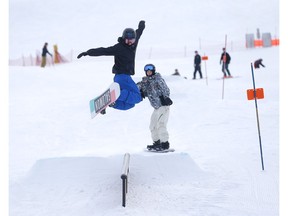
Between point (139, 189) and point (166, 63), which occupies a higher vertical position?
point (166, 63)

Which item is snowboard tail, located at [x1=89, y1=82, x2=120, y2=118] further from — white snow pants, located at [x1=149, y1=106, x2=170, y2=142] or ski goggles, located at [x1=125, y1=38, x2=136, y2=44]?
white snow pants, located at [x1=149, y1=106, x2=170, y2=142]

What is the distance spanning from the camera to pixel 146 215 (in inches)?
244

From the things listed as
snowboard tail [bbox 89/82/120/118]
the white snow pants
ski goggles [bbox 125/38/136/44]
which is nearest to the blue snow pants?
snowboard tail [bbox 89/82/120/118]

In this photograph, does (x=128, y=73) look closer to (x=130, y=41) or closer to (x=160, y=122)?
(x=130, y=41)

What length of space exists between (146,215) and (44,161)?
8.34 feet

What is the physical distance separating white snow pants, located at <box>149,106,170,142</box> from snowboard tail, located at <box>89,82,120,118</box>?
120 cm

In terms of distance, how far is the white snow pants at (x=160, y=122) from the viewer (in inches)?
320

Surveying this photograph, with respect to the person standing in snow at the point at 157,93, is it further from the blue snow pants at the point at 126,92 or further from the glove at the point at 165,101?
the blue snow pants at the point at 126,92

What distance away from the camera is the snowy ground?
6.84 m

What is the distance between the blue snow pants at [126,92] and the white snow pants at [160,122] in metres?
0.97

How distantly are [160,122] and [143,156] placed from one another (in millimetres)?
656

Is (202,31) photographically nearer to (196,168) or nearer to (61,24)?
(61,24)

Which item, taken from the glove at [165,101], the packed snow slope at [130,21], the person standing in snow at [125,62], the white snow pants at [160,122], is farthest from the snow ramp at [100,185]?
the packed snow slope at [130,21]

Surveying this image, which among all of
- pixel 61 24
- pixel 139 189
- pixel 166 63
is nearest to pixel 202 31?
pixel 61 24
